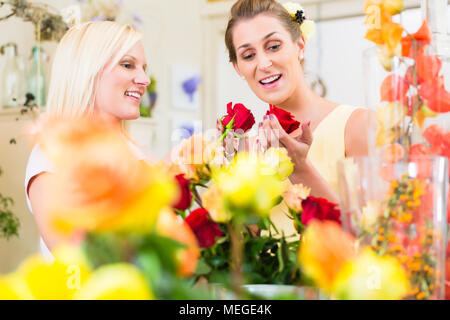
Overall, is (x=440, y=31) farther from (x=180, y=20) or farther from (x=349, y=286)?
(x=180, y=20)

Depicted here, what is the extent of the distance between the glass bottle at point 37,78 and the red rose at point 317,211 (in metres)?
2.51

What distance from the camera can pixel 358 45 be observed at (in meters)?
3.38

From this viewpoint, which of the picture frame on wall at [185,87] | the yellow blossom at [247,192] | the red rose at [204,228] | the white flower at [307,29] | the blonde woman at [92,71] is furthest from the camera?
the picture frame on wall at [185,87]

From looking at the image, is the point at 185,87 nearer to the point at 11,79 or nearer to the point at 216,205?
the point at 11,79

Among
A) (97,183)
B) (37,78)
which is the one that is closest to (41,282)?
(97,183)

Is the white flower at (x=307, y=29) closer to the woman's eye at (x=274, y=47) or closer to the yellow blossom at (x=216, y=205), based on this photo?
the woman's eye at (x=274, y=47)

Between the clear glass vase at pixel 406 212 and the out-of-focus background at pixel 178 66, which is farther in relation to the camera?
the out-of-focus background at pixel 178 66

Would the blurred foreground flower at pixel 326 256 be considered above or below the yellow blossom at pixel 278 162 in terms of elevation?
below

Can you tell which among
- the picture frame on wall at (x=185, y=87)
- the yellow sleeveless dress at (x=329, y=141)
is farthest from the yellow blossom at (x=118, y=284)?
the picture frame on wall at (x=185, y=87)

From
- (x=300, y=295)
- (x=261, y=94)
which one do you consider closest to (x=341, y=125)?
(x=261, y=94)

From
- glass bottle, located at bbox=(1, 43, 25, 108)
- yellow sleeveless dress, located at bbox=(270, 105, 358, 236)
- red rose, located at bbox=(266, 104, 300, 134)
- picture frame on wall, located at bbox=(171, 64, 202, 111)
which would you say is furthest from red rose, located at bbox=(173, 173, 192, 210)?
picture frame on wall, located at bbox=(171, 64, 202, 111)

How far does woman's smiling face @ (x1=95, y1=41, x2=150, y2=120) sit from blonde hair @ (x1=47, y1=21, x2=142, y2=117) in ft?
0.06

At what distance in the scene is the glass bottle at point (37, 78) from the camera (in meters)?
2.81

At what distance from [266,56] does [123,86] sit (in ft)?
1.24
